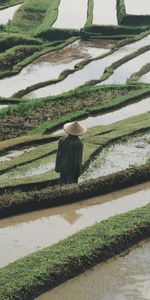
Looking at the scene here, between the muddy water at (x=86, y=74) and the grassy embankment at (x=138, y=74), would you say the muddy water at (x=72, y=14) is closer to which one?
the muddy water at (x=86, y=74)

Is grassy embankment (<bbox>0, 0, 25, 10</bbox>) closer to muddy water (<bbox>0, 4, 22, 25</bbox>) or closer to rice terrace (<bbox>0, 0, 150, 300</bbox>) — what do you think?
muddy water (<bbox>0, 4, 22, 25</bbox>)

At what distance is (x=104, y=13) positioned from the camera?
30.2 meters

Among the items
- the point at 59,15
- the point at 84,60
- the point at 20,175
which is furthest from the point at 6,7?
the point at 20,175

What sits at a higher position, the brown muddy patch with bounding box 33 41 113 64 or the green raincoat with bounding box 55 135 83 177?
the green raincoat with bounding box 55 135 83 177

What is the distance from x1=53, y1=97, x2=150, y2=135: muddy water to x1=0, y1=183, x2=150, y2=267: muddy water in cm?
448

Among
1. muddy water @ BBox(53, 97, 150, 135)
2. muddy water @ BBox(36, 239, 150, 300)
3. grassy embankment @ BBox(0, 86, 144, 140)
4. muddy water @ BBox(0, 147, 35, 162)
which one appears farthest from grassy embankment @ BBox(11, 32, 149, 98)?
muddy water @ BBox(36, 239, 150, 300)

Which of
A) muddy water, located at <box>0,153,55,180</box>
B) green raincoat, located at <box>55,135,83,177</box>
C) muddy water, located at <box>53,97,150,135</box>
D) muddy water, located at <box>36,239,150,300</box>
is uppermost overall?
green raincoat, located at <box>55,135,83,177</box>

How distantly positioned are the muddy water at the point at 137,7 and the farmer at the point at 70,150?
21.1 metres

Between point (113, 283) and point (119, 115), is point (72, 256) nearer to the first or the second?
point (113, 283)

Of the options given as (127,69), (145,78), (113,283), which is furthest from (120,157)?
(127,69)

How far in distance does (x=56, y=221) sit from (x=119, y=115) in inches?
292

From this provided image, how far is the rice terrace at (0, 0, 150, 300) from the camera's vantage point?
241 inches

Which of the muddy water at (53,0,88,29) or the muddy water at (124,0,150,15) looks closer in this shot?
the muddy water at (53,0,88,29)

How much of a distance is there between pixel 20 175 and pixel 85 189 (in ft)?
4.59
